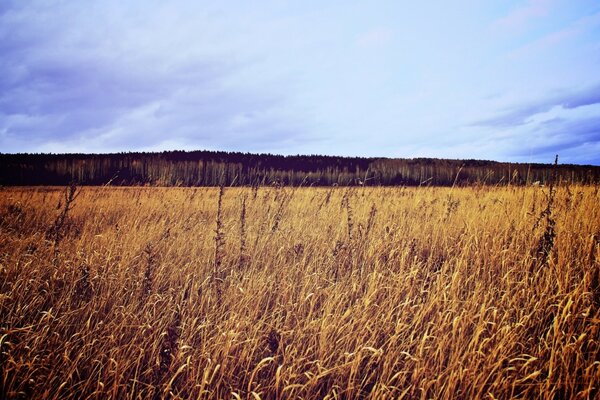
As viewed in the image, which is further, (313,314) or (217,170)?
(217,170)

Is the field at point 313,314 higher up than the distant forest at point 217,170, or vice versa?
the distant forest at point 217,170

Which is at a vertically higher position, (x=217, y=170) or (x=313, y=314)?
(x=217, y=170)

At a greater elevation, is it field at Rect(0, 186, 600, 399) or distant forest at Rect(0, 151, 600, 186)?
distant forest at Rect(0, 151, 600, 186)

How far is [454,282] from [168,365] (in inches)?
105

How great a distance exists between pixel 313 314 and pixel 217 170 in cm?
2302

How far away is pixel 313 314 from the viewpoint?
2785 millimetres

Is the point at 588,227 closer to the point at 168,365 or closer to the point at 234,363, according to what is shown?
the point at 234,363

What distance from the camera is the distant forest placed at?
73.2 feet

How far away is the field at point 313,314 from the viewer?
2.11m

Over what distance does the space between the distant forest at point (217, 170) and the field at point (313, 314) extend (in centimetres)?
1356

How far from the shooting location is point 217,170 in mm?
24562

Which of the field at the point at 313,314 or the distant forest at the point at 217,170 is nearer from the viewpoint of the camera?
the field at the point at 313,314

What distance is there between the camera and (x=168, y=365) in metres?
2.14

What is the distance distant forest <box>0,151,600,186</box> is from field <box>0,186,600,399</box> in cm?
1356
